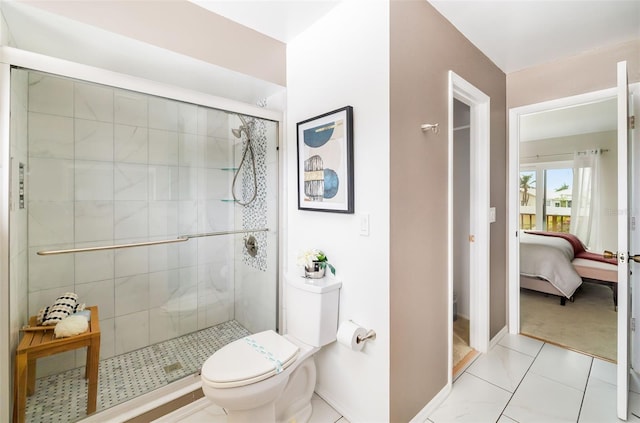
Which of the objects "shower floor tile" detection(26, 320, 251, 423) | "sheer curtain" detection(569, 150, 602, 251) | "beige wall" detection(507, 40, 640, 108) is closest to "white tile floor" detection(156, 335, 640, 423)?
"shower floor tile" detection(26, 320, 251, 423)

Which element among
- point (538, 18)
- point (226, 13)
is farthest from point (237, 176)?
point (538, 18)

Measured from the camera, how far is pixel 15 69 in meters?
1.33

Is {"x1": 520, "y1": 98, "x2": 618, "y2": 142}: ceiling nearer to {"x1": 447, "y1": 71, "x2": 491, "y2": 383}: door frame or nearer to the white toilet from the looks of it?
{"x1": 447, "y1": 71, "x2": 491, "y2": 383}: door frame

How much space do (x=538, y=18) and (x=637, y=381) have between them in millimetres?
2560

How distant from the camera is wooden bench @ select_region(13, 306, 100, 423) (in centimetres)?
141

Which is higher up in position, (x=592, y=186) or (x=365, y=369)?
(x=592, y=186)

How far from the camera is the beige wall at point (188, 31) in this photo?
1439 millimetres

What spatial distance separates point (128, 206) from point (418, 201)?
6.55ft

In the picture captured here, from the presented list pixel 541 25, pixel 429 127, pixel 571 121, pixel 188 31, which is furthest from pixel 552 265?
pixel 188 31

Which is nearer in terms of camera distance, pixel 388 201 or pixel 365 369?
pixel 388 201

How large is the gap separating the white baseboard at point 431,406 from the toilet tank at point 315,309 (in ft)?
2.06

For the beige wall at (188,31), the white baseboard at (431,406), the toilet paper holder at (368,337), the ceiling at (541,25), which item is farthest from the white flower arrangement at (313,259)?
the ceiling at (541,25)

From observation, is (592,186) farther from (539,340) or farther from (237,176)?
(237,176)

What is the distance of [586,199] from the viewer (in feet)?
16.1
